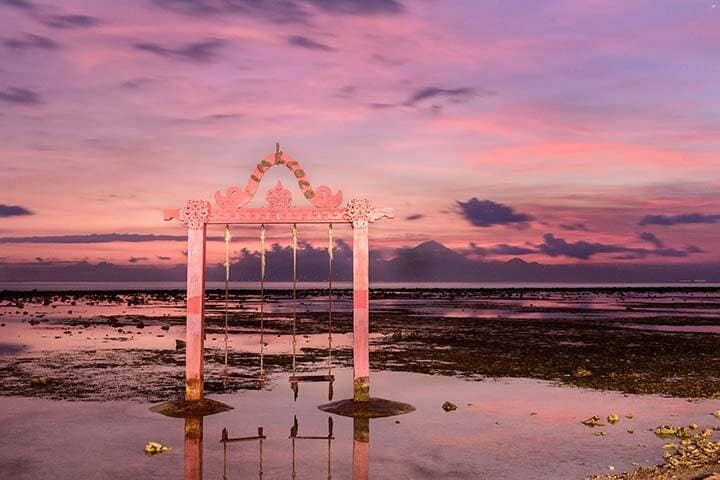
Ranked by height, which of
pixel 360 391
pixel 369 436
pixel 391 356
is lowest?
pixel 369 436

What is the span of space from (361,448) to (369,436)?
1.14m

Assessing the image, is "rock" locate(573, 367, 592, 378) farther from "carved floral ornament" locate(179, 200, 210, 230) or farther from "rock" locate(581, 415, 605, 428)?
"carved floral ornament" locate(179, 200, 210, 230)

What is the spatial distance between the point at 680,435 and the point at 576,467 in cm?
383

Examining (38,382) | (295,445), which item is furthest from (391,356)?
(295,445)

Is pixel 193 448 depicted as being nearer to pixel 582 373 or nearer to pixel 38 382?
pixel 38 382

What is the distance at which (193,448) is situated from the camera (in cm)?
1404

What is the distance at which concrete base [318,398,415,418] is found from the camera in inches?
688

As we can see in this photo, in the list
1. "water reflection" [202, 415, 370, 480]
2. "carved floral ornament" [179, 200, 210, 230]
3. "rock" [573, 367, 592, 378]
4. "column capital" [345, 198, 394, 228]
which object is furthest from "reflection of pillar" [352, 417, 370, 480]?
"rock" [573, 367, 592, 378]

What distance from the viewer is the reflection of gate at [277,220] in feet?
59.9

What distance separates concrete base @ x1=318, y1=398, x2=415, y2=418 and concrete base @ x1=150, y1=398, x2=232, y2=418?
2680 millimetres

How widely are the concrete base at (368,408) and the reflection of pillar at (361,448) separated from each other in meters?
0.35

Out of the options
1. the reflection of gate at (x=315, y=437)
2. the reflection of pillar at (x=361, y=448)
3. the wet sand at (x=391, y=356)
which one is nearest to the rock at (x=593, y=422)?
the wet sand at (x=391, y=356)

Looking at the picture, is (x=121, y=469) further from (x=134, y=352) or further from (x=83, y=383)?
(x=134, y=352)

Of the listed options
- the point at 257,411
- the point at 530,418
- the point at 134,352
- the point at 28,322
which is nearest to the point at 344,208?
the point at 257,411
